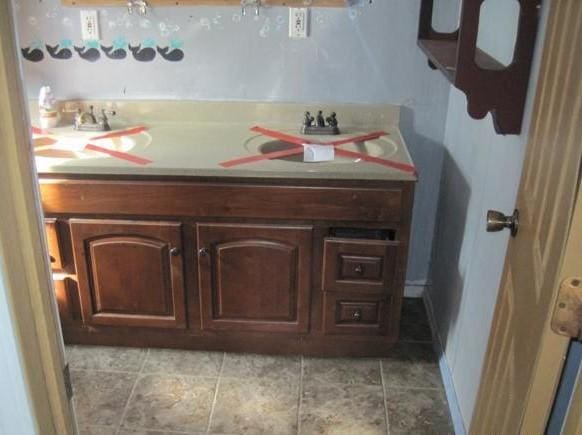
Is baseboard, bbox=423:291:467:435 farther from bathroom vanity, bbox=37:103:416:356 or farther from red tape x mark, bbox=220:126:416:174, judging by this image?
red tape x mark, bbox=220:126:416:174

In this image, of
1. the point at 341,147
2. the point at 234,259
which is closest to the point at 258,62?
the point at 341,147

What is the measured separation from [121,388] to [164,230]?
61 centimetres

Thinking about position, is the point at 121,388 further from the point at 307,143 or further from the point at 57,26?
the point at 57,26

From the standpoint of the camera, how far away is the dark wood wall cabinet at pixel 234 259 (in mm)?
1912

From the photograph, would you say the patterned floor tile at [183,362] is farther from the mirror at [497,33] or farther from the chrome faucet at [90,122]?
the mirror at [497,33]

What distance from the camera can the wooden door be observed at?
834 millimetres

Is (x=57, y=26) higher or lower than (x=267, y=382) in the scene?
higher

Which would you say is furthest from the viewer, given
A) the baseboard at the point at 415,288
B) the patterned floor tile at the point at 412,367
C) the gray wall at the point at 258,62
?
the baseboard at the point at 415,288

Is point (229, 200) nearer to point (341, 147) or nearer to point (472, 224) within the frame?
point (341, 147)

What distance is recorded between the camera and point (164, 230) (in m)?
1.97

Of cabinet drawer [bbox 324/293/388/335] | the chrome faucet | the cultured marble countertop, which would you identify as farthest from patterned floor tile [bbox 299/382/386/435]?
the chrome faucet

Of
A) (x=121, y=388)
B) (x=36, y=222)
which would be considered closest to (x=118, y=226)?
(x=121, y=388)

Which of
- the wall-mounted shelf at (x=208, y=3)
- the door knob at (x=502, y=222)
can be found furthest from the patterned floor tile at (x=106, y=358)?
the door knob at (x=502, y=222)

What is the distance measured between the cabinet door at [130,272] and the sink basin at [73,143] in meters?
0.24
